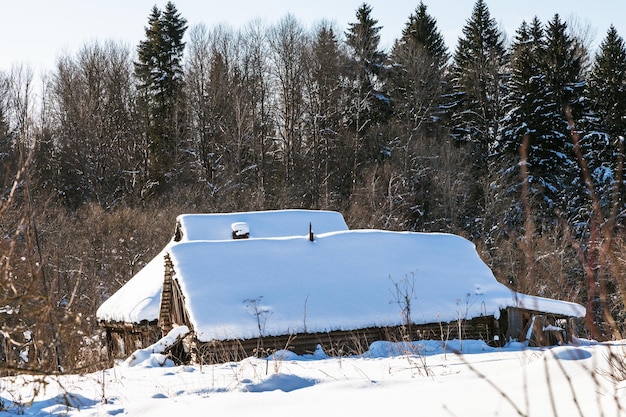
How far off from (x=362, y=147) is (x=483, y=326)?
2396 cm

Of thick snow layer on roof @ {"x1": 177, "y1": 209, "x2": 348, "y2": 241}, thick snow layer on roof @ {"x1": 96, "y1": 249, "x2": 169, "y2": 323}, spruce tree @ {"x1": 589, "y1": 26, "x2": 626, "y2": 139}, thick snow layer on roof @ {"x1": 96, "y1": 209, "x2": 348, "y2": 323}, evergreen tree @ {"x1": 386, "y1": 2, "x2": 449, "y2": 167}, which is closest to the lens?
thick snow layer on roof @ {"x1": 96, "y1": 249, "x2": 169, "y2": 323}

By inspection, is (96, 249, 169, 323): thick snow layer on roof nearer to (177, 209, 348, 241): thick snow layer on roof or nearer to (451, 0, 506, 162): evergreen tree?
(177, 209, 348, 241): thick snow layer on roof

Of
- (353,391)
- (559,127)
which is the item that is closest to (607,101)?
(559,127)

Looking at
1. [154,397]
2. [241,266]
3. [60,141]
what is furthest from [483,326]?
[60,141]

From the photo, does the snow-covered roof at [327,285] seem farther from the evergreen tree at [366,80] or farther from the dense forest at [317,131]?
the evergreen tree at [366,80]

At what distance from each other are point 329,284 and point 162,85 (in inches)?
1132

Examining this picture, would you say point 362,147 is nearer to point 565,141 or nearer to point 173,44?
point 565,141

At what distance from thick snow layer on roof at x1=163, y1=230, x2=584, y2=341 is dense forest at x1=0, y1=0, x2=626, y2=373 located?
43.0ft

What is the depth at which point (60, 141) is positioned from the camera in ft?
134

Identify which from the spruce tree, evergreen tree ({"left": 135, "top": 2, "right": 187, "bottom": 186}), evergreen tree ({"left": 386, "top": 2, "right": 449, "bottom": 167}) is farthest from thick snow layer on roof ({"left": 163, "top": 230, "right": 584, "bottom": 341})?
evergreen tree ({"left": 135, "top": 2, "right": 187, "bottom": 186})

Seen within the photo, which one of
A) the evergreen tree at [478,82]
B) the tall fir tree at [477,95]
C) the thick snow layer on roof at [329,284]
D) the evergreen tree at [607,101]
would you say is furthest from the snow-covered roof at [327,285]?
the evergreen tree at [478,82]

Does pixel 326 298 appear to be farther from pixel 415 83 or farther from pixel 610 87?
pixel 415 83

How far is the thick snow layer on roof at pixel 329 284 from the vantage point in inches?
651

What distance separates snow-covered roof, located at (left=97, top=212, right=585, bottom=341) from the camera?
54.4 ft
